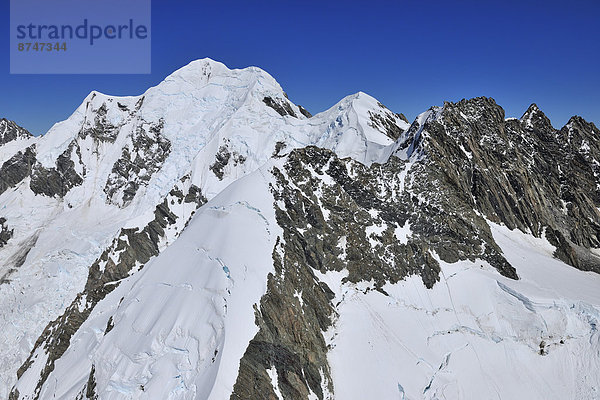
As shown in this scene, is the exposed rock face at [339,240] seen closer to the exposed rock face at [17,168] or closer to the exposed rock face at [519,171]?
the exposed rock face at [519,171]

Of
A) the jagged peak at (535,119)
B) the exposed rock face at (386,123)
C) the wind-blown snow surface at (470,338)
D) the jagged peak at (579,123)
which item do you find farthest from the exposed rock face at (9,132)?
the jagged peak at (579,123)

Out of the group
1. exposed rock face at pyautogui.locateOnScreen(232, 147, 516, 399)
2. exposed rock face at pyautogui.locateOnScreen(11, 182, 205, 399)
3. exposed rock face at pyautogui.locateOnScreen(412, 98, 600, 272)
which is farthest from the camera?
exposed rock face at pyautogui.locateOnScreen(412, 98, 600, 272)

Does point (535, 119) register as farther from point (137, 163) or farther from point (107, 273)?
point (137, 163)

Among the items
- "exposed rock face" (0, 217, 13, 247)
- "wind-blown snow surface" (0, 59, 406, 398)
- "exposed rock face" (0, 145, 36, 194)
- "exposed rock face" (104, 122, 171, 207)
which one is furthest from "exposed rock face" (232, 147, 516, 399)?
"exposed rock face" (0, 145, 36, 194)

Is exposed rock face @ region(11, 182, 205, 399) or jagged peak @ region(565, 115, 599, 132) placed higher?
jagged peak @ region(565, 115, 599, 132)

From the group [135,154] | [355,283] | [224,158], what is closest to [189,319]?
[355,283]

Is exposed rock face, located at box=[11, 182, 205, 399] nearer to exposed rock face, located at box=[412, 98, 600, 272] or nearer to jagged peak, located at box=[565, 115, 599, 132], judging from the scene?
exposed rock face, located at box=[412, 98, 600, 272]
